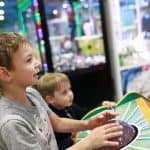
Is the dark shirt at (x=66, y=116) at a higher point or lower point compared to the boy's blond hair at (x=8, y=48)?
lower

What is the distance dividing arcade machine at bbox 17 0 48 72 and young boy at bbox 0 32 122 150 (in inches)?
64.0

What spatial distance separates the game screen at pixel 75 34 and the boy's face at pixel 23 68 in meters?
1.78

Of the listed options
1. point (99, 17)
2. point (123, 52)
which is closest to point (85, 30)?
point (99, 17)

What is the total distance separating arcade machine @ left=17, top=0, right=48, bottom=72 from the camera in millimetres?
3070

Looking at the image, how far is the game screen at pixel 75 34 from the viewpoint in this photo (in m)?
3.22

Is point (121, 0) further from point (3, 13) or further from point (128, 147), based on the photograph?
point (128, 147)

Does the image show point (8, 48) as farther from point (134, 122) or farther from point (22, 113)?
point (134, 122)

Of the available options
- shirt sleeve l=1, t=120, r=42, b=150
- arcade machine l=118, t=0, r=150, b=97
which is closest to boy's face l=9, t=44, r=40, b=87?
shirt sleeve l=1, t=120, r=42, b=150

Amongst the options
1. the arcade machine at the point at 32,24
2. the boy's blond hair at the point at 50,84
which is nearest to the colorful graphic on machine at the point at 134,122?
the boy's blond hair at the point at 50,84

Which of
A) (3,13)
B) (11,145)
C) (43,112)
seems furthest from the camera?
(3,13)

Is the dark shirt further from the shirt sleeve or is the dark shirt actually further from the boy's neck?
the shirt sleeve

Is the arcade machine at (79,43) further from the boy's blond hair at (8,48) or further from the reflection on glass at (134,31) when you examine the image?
the boy's blond hair at (8,48)

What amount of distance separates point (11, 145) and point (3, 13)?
1974 mm

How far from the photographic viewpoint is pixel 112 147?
144 cm
